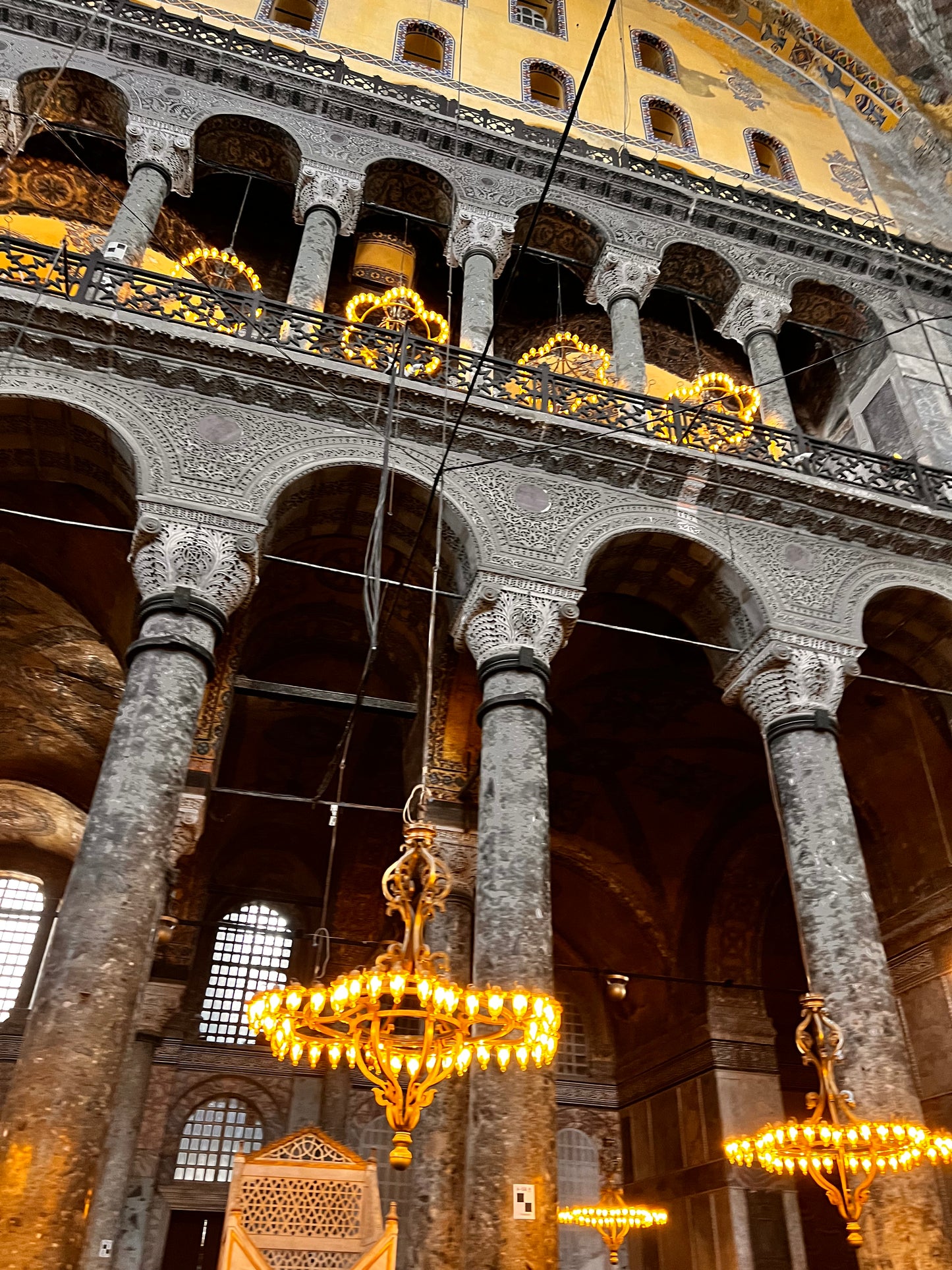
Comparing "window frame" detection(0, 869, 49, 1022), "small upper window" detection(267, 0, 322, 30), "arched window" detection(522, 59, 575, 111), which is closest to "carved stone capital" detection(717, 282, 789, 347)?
"arched window" detection(522, 59, 575, 111)

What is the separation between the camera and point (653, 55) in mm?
16344

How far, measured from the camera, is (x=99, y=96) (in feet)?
36.3

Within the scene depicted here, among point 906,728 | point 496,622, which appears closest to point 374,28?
point 496,622

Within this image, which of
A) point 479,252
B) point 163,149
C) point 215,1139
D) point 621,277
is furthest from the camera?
point 621,277

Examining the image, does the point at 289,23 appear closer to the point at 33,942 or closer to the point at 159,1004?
the point at 159,1004

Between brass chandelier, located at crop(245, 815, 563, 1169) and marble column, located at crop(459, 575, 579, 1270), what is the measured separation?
0.64 metres

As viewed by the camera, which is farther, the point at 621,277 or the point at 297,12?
the point at 297,12

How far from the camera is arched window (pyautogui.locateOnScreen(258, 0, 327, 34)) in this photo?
13.4 metres

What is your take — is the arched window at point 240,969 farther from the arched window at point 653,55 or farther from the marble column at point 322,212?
the arched window at point 653,55

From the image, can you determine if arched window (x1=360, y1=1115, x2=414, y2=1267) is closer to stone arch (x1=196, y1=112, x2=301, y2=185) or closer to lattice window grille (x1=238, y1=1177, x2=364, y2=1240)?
lattice window grille (x1=238, y1=1177, x2=364, y2=1240)

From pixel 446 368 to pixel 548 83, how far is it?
8.66 m

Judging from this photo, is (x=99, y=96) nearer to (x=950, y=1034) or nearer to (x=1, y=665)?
(x=1, y=665)

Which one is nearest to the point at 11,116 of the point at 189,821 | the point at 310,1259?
the point at 189,821

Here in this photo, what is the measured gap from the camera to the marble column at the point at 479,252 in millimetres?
10461
